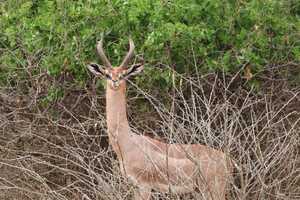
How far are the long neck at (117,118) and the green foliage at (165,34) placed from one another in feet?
1.73

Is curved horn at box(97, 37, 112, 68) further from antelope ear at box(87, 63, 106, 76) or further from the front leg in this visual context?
the front leg

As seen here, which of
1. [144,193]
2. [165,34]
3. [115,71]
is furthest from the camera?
[165,34]

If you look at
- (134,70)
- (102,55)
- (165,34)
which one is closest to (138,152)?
(134,70)

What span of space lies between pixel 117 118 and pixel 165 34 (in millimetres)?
842

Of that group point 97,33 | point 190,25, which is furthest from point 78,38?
point 190,25

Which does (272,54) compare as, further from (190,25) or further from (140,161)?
(140,161)

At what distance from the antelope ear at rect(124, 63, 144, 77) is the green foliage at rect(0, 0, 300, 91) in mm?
359

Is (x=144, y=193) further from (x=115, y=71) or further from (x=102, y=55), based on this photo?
(x=102, y=55)

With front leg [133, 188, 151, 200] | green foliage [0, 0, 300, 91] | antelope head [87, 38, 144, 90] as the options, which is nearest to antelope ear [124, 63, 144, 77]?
antelope head [87, 38, 144, 90]

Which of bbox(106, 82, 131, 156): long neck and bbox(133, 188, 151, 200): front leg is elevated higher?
bbox(106, 82, 131, 156): long neck

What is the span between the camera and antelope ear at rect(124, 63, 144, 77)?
5693mm

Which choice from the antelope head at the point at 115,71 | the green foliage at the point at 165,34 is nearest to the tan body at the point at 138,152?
the antelope head at the point at 115,71

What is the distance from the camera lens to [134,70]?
5.73m

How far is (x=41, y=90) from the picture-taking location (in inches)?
260
